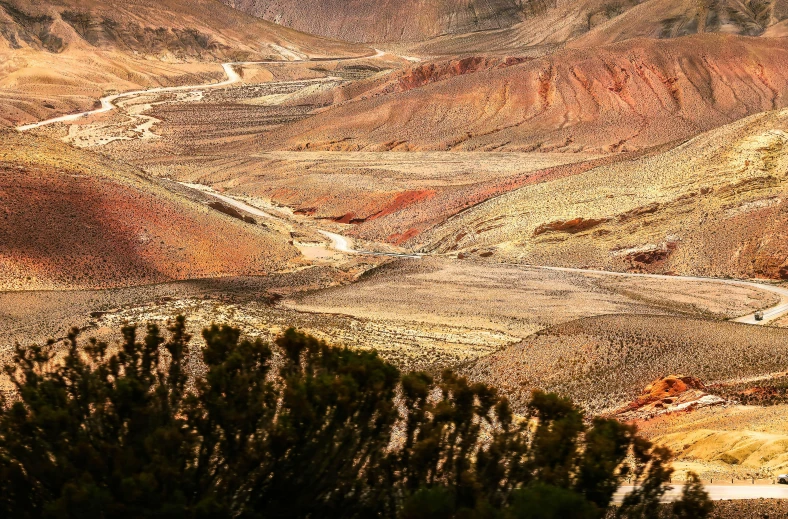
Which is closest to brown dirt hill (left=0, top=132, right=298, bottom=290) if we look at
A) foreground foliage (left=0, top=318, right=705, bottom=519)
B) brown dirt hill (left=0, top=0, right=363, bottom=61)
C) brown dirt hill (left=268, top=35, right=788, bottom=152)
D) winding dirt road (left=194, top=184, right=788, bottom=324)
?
winding dirt road (left=194, top=184, right=788, bottom=324)

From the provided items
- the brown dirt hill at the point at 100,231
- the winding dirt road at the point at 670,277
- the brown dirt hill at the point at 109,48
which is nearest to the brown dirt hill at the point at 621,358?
the winding dirt road at the point at 670,277

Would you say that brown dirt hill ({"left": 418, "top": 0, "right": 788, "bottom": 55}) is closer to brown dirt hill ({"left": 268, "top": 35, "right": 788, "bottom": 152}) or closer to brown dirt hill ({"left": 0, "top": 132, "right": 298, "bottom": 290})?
brown dirt hill ({"left": 268, "top": 35, "right": 788, "bottom": 152})

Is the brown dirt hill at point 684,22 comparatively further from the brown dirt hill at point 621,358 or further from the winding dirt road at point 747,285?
the brown dirt hill at point 621,358

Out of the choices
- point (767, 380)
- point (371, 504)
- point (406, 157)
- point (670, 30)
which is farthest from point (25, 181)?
point (670, 30)

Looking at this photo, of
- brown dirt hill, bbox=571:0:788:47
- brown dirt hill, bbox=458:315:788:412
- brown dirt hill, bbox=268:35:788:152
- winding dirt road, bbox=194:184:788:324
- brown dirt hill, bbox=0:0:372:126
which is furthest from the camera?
brown dirt hill, bbox=571:0:788:47

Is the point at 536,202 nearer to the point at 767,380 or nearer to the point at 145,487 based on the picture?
the point at 767,380
